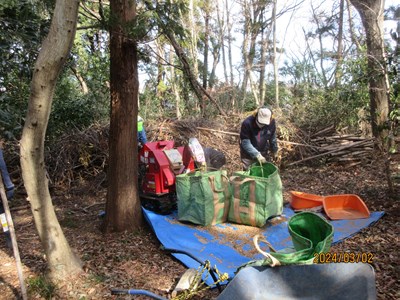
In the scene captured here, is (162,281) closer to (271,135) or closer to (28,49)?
(271,135)

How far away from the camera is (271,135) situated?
5309 mm

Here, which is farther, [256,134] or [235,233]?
[256,134]

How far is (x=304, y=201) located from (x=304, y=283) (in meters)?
3.06

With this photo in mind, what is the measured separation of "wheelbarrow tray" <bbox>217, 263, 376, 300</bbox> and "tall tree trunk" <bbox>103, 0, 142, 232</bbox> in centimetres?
257

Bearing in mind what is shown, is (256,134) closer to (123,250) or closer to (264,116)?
(264,116)

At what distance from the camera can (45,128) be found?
2.75 metres

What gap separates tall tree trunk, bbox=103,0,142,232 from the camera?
402cm

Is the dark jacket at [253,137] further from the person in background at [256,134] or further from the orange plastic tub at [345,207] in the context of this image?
the orange plastic tub at [345,207]

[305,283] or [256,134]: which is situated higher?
[256,134]

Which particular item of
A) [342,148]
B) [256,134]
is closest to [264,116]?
[256,134]

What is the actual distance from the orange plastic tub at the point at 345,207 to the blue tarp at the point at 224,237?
0.12 meters

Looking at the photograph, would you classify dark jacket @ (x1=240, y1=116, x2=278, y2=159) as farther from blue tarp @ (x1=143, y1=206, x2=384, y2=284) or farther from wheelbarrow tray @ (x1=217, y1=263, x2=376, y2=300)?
wheelbarrow tray @ (x1=217, y1=263, x2=376, y2=300)

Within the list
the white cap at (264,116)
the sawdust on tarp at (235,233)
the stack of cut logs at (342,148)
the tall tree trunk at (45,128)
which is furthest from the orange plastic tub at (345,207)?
the tall tree trunk at (45,128)

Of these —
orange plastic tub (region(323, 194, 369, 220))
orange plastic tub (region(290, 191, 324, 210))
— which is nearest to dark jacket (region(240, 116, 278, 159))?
orange plastic tub (region(290, 191, 324, 210))
